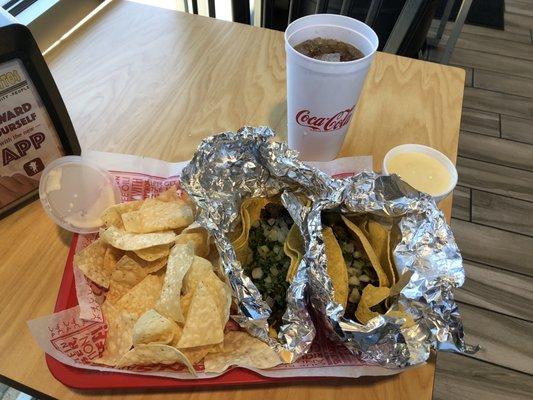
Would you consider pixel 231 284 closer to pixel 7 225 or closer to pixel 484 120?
pixel 7 225

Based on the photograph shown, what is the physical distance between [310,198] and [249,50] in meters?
0.62

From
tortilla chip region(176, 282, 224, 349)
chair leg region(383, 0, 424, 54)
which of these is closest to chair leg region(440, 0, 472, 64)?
chair leg region(383, 0, 424, 54)

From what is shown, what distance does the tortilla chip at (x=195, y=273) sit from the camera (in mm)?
661

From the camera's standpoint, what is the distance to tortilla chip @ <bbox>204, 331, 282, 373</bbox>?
1.98 feet

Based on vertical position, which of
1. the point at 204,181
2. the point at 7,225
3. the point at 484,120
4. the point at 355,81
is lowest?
the point at 484,120

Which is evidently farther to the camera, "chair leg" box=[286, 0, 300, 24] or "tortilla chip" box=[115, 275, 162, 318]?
"chair leg" box=[286, 0, 300, 24]

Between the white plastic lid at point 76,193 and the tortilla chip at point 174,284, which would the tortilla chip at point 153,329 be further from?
the white plastic lid at point 76,193

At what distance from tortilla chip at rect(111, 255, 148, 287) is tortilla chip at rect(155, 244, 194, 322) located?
0.07 m

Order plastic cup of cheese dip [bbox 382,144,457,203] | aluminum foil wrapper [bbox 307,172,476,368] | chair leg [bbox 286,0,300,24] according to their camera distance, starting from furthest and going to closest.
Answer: chair leg [bbox 286,0,300,24], plastic cup of cheese dip [bbox 382,144,457,203], aluminum foil wrapper [bbox 307,172,476,368]

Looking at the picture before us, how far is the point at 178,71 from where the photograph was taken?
3.59ft

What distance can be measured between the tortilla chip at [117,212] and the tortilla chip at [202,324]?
20 cm

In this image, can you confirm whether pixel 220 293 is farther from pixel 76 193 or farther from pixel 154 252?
pixel 76 193

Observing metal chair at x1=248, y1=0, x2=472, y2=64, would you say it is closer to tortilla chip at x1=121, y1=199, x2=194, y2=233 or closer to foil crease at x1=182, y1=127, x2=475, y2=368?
foil crease at x1=182, y1=127, x2=475, y2=368

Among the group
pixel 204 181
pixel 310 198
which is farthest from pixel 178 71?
pixel 310 198
